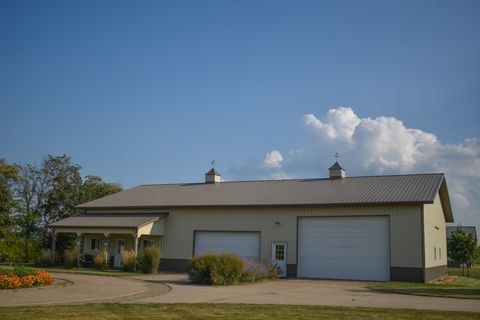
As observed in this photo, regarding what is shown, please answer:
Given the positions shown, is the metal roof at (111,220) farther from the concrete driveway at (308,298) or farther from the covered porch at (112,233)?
the concrete driveway at (308,298)

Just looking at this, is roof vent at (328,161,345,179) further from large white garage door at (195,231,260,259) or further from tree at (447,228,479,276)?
tree at (447,228,479,276)

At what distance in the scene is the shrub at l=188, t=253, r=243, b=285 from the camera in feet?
72.2

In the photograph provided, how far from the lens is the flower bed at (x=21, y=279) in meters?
17.8

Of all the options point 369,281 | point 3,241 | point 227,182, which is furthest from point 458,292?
point 3,241

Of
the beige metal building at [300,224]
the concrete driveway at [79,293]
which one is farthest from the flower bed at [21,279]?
the beige metal building at [300,224]

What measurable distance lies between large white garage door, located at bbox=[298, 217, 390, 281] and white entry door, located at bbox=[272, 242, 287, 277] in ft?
2.80

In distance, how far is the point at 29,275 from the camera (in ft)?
62.4

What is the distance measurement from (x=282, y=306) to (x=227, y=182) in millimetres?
23823

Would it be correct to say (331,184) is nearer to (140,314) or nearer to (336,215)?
(336,215)

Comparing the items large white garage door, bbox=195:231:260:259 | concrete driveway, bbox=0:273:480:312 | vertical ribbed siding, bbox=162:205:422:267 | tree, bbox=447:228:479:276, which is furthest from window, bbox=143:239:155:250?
tree, bbox=447:228:479:276

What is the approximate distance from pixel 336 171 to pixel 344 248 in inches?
301

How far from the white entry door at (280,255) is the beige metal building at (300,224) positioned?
0.06 m

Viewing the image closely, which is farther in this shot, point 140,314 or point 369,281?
point 369,281

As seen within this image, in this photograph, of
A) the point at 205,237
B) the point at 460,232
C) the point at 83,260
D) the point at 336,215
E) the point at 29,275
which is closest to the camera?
the point at 29,275
